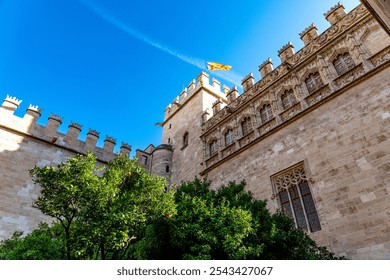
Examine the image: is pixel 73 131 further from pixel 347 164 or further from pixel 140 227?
pixel 347 164

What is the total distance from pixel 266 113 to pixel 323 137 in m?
3.53

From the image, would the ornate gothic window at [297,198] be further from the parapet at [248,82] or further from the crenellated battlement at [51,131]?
the crenellated battlement at [51,131]

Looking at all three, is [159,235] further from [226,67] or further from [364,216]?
[226,67]

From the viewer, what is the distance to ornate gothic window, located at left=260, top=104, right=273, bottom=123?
39.9ft

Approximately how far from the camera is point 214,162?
1387 centimetres

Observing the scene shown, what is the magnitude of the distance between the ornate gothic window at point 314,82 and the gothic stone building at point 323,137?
1.7 inches

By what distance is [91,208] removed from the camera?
594 cm

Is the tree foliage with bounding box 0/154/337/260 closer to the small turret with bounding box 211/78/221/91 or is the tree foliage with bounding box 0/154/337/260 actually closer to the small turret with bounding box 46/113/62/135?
the small turret with bounding box 46/113/62/135

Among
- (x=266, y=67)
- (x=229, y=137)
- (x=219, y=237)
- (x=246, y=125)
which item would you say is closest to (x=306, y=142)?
(x=246, y=125)

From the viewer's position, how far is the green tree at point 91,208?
5.66 meters

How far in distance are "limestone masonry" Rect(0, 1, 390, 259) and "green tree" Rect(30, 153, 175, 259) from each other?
1466 millimetres

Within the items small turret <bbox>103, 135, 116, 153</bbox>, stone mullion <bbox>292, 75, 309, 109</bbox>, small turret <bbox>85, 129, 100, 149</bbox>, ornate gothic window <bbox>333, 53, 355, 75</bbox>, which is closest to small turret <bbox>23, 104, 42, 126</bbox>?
small turret <bbox>85, 129, 100, 149</bbox>
